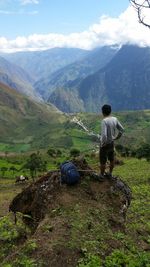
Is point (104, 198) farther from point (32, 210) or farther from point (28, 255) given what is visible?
point (28, 255)

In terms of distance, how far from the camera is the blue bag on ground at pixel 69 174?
1969 centimetres

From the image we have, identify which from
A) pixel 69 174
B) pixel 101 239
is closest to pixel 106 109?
pixel 69 174

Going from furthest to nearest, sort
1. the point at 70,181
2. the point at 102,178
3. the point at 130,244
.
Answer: the point at 102,178, the point at 70,181, the point at 130,244

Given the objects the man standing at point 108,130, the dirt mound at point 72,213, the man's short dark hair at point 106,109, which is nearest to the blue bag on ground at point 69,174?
the dirt mound at point 72,213

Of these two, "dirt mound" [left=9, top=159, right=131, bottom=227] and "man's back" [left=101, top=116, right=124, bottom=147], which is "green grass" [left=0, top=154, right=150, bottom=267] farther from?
"man's back" [left=101, top=116, right=124, bottom=147]

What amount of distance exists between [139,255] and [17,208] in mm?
7441

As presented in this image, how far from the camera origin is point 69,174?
64.4 ft

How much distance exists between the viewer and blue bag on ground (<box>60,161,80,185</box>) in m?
19.7

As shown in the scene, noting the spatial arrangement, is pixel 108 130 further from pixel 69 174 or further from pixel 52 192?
pixel 52 192

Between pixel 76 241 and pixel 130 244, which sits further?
pixel 130 244

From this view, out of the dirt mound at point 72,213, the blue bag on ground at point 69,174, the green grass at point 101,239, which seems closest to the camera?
the dirt mound at point 72,213

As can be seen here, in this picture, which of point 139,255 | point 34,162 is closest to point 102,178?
point 139,255

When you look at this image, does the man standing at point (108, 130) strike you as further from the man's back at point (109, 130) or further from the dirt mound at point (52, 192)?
the dirt mound at point (52, 192)

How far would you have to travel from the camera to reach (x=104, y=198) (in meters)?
20.1
